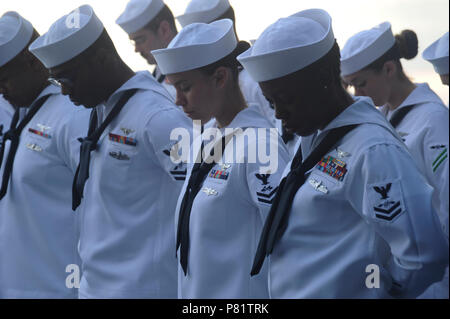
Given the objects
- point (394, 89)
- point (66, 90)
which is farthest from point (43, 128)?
point (394, 89)

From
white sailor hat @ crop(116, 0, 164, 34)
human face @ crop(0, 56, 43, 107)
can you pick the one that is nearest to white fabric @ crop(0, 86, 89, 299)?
human face @ crop(0, 56, 43, 107)

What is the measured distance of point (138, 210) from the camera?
3.36m

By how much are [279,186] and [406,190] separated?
0.47m

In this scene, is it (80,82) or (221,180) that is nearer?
(221,180)

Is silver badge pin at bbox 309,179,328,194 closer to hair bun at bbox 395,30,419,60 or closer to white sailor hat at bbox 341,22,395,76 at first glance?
white sailor hat at bbox 341,22,395,76

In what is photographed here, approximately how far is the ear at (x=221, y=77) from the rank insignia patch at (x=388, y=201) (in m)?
0.99

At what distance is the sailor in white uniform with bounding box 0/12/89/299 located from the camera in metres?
3.81

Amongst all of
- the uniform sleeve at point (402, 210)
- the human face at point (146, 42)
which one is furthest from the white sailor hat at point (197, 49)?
the human face at point (146, 42)

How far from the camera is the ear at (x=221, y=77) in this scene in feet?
10.1

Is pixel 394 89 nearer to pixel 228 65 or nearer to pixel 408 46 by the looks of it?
pixel 408 46

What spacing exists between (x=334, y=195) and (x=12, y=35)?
2.40m

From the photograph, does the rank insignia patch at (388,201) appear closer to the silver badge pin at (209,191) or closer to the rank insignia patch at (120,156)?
the silver badge pin at (209,191)

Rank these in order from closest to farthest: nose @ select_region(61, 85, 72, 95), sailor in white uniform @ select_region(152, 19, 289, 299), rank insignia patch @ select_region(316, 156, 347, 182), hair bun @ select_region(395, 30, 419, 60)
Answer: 1. rank insignia patch @ select_region(316, 156, 347, 182)
2. sailor in white uniform @ select_region(152, 19, 289, 299)
3. nose @ select_region(61, 85, 72, 95)
4. hair bun @ select_region(395, 30, 419, 60)

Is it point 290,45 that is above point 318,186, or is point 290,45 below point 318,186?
above
